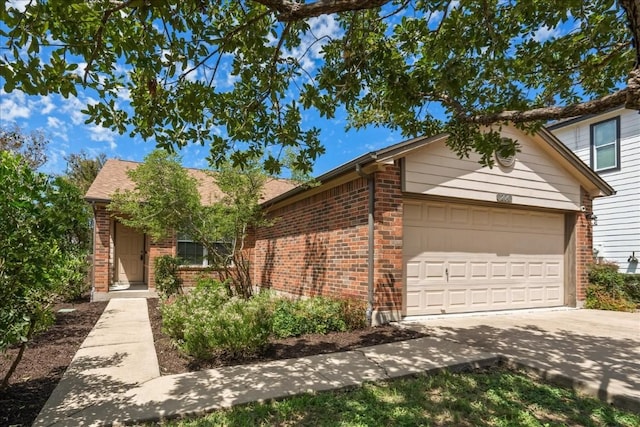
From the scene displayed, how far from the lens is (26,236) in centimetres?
310

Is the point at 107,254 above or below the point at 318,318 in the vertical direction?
above

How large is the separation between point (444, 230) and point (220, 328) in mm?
4972

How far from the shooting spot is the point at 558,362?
4.57 metres

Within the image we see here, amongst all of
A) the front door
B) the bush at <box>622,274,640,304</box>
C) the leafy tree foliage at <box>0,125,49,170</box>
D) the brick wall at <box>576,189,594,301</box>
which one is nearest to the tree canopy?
the brick wall at <box>576,189,594,301</box>

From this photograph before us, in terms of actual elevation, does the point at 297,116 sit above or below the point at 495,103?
below

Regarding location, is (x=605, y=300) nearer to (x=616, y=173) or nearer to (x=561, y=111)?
(x=616, y=173)

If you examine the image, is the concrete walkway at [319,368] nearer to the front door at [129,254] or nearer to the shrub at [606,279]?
the shrub at [606,279]

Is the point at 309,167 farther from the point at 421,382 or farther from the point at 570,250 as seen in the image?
the point at 570,250

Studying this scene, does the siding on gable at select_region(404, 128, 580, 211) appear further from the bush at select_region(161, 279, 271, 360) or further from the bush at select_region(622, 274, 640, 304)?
the bush at select_region(161, 279, 271, 360)

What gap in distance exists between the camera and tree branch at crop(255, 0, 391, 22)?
3008mm

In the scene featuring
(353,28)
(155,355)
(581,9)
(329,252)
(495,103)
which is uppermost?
(581,9)

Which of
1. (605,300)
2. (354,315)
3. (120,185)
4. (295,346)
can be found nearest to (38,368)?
(295,346)

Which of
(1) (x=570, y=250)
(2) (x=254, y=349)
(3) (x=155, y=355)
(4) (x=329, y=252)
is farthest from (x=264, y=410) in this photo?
(1) (x=570, y=250)

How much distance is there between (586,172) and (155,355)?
991 centimetres
